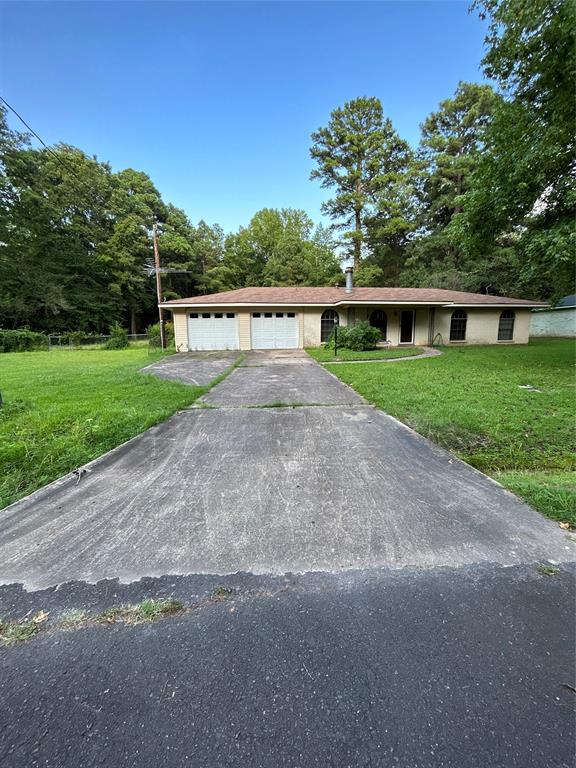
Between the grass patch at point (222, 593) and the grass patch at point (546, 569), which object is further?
the grass patch at point (546, 569)

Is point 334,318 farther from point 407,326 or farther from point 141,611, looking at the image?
point 141,611

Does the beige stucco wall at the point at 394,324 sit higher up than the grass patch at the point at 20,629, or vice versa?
the beige stucco wall at the point at 394,324

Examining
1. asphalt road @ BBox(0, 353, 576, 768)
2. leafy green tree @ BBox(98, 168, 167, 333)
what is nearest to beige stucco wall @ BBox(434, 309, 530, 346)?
asphalt road @ BBox(0, 353, 576, 768)

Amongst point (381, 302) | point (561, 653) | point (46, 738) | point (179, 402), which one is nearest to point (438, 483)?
point (561, 653)

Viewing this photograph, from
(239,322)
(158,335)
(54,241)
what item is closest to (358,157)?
(239,322)

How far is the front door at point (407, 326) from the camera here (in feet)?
54.6

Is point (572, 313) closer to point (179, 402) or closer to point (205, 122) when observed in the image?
point (205, 122)

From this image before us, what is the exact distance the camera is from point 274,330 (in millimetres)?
16453

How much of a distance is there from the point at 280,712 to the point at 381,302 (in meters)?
15.3

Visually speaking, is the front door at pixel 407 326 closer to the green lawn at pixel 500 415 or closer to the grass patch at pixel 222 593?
the green lawn at pixel 500 415

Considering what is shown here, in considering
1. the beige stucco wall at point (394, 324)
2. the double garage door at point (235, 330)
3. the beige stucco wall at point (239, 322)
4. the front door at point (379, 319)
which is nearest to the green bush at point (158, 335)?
the beige stucco wall at point (239, 322)

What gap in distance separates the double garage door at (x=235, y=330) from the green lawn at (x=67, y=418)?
8.21m

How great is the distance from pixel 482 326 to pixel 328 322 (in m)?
8.35

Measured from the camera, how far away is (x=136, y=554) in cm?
212
